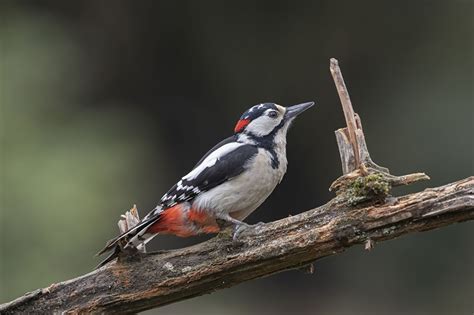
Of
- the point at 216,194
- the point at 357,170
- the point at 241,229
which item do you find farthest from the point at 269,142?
the point at 357,170

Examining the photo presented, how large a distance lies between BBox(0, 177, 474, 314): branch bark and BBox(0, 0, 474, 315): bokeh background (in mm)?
5500

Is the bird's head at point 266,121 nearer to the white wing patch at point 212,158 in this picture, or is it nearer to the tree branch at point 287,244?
the white wing patch at point 212,158

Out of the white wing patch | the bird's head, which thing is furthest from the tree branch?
the bird's head

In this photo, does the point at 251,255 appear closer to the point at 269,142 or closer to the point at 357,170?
the point at 357,170

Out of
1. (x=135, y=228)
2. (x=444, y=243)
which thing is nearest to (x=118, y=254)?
(x=135, y=228)

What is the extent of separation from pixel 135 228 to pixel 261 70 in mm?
7886

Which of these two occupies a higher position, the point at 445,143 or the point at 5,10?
the point at 5,10

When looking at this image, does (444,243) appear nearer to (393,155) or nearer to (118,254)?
(393,155)

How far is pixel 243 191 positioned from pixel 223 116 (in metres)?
7.54

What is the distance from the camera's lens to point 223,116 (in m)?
12.0

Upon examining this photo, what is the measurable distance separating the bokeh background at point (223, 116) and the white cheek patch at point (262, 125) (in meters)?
5.13

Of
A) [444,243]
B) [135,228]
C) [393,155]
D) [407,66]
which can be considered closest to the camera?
[135,228]

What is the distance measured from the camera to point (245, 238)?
4.03m

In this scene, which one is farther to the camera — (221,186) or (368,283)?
(368,283)
